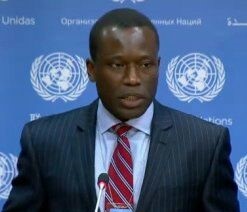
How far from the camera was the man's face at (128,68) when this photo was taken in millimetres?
1571

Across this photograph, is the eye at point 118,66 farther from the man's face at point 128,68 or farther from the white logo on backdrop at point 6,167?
the white logo on backdrop at point 6,167

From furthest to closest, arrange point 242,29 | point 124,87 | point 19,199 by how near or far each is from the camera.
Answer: point 242,29 → point 19,199 → point 124,87

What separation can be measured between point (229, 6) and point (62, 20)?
2.25 ft

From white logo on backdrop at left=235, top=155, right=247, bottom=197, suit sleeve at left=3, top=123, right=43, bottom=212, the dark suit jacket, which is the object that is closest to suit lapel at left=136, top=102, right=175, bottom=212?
the dark suit jacket

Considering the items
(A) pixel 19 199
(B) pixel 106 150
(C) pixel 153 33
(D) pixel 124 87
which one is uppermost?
(C) pixel 153 33

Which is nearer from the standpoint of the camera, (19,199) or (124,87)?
(124,87)

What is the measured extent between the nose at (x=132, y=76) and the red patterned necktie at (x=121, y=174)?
0.17 metres

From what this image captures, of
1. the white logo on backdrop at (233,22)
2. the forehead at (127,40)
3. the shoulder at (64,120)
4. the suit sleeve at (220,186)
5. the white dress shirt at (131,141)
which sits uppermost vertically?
the white logo on backdrop at (233,22)

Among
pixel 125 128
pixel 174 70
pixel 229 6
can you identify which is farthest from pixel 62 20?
pixel 125 128

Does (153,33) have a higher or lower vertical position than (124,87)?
higher

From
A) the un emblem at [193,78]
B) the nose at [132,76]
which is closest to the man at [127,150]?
the nose at [132,76]

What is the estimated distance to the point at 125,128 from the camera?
5.53ft

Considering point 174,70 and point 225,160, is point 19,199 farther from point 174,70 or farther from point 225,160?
point 174,70

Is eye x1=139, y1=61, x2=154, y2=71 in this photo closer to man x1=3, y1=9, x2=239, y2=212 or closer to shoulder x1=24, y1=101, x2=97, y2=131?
man x1=3, y1=9, x2=239, y2=212
